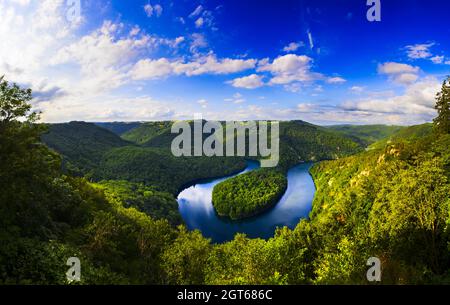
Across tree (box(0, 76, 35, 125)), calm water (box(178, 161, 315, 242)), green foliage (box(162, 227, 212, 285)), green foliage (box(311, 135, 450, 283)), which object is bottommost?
calm water (box(178, 161, 315, 242))

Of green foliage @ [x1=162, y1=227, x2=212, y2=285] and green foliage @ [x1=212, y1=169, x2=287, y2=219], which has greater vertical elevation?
green foliage @ [x1=162, y1=227, x2=212, y2=285]

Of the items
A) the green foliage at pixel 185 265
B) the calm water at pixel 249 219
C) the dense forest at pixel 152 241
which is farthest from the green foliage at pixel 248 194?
the green foliage at pixel 185 265

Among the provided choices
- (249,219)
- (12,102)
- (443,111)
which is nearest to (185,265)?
(12,102)

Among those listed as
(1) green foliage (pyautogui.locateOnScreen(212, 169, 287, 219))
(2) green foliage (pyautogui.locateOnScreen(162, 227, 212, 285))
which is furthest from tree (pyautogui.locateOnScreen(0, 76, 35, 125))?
(1) green foliage (pyautogui.locateOnScreen(212, 169, 287, 219))

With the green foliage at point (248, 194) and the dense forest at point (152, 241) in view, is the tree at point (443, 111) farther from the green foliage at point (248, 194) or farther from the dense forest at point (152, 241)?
the green foliage at point (248, 194)

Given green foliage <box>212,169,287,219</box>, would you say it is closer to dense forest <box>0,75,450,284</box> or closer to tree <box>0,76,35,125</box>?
dense forest <box>0,75,450,284</box>

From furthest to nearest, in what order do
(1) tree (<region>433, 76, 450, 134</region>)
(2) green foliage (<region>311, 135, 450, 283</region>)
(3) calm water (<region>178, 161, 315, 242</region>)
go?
(3) calm water (<region>178, 161, 315, 242</region>), (1) tree (<region>433, 76, 450, 134</region>), (2) green foliage (<region>311, 135, 450, 283</region>)

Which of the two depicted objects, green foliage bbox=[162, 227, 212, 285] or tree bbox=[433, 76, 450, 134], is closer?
green foliage bbox=[162, 227, 212, 285]
